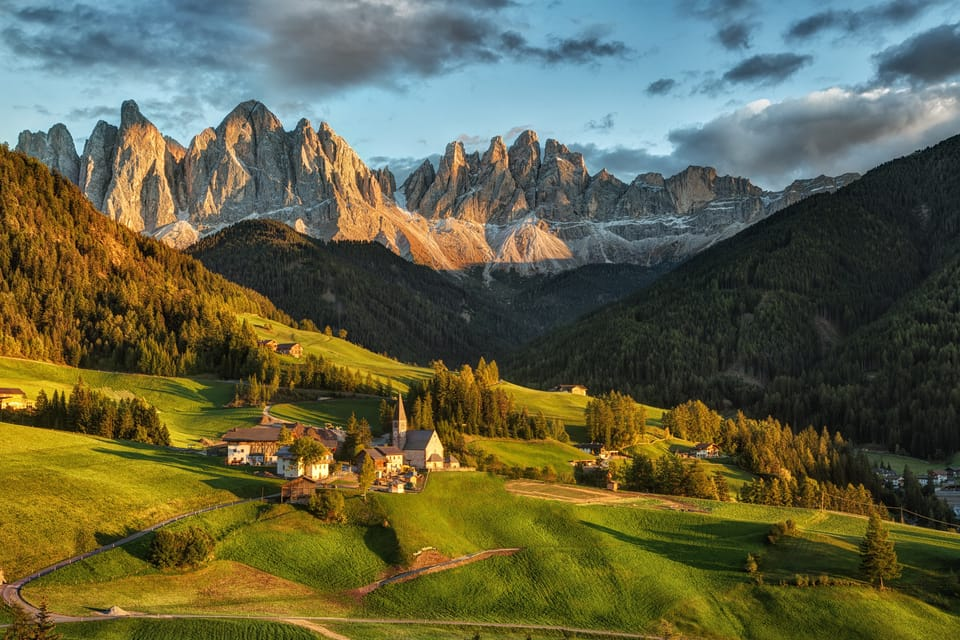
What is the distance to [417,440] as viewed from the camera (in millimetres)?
124562

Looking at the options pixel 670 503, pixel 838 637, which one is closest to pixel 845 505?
pixel 670 503

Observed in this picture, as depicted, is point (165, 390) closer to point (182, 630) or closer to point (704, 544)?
point (704, 544)

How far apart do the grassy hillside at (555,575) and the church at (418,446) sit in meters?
19.9

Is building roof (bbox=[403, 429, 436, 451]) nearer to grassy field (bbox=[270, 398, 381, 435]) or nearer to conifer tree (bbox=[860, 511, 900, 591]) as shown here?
grassy field (bbox=[270, 398, 381, 435])

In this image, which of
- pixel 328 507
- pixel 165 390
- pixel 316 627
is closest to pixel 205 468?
pixel 328 507

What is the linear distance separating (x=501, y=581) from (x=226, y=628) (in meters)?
28.4

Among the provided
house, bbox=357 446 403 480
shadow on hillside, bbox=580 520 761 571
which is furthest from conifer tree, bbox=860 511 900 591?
house, bbox=357 446 403 480

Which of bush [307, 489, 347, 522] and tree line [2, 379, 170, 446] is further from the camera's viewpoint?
tree line [2, 379, 170, 446]

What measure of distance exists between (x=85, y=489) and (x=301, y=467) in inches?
987

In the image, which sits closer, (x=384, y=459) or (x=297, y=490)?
(x=297, y=490)

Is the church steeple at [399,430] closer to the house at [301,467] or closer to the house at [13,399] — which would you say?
the house at [301,467]

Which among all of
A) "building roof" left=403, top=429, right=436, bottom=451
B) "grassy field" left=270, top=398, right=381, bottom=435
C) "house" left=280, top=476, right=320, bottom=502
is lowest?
"house" left=280, top=476, right=320, bottom=502

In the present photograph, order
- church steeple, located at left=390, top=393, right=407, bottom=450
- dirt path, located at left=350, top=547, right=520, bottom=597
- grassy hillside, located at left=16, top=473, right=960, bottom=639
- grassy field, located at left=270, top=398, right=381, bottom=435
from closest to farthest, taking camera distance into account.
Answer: grassy hillside, located at left=16, top=473, right=960, bottom=639 → dirt path, located at left=350, top=547, right=520, bottom=597 → church steeple, located at left=390, top=393, right=407, bottom=450 → grassy field, located at left=270, top=398, right=381, bottom=435

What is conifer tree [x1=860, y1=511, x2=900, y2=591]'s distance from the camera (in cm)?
8375
